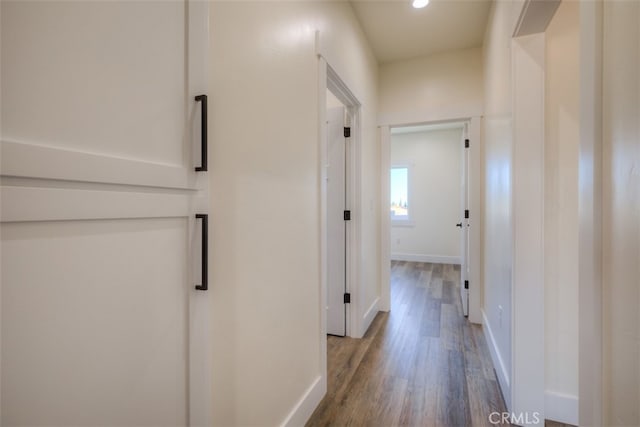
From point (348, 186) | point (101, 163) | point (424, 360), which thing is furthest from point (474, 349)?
point (101, 163)

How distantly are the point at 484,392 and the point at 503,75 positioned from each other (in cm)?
206

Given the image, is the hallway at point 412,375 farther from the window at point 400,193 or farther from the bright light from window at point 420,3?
the window at point 400,193

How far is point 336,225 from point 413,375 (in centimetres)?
130

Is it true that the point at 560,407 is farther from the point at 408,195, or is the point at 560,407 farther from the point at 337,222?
the point at 408,195

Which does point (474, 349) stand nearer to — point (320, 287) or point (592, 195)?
point (320, 287)

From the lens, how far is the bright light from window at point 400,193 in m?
6.36

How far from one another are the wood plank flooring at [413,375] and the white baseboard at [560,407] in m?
0.23

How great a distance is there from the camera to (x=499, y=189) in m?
2.07

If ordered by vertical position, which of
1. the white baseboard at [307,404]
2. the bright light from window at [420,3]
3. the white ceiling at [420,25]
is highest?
the white ceiling at [420,25]

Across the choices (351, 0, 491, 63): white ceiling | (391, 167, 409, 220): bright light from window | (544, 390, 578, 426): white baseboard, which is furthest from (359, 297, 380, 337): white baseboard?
(391, 167, 409, 220): bright light from window

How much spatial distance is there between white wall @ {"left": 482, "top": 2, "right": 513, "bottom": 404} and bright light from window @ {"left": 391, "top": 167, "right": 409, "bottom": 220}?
12.0 ft

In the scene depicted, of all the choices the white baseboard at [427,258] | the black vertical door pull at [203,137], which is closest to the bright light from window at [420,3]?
the black vertical door pull at [203,137]

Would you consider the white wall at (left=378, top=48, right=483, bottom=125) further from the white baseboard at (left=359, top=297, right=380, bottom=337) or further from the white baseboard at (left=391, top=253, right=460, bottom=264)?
the white baseboard at (left=391, top=253, right=460, bottom=264)

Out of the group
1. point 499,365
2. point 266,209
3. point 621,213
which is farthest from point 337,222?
point 621,213
